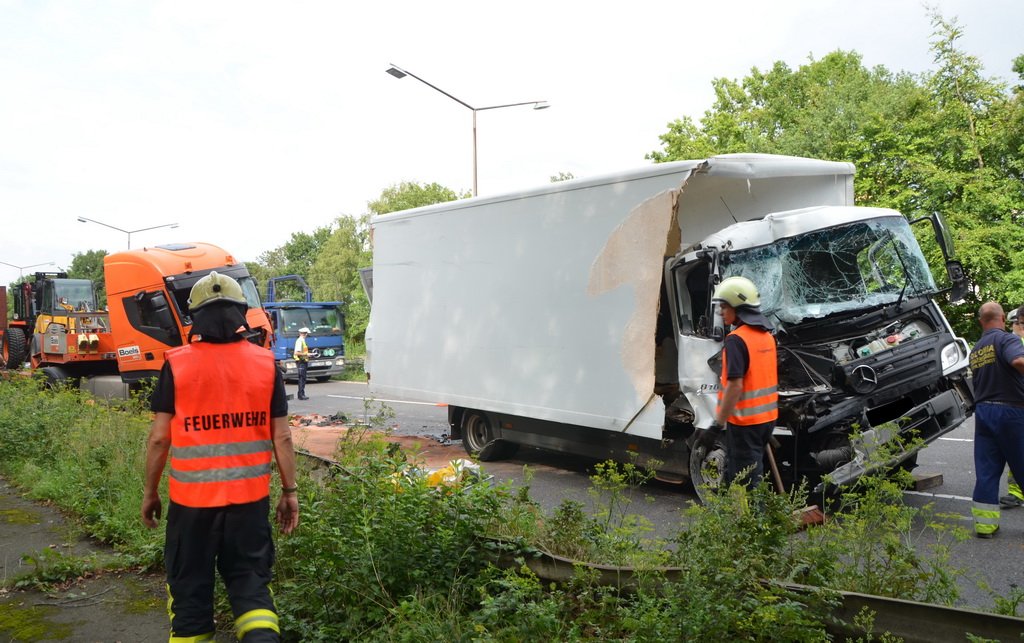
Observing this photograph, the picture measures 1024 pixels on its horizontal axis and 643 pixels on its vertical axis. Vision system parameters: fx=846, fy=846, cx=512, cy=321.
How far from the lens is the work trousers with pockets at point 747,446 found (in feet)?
19.0

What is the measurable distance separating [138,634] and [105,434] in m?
4.97

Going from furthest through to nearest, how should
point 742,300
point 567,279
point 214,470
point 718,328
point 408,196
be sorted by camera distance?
1. point 408,196
2. point 567,279
3. point 718,328
4. point 742,300
5. point 214,470

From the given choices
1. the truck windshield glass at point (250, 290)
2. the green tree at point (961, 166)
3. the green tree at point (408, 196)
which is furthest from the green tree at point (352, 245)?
the truck windshield glass at point (250, 290)

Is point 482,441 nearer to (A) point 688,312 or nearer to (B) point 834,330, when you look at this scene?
(A) point 688,312

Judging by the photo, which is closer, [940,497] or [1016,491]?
[1016,491]

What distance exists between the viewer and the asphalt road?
5.33 metres

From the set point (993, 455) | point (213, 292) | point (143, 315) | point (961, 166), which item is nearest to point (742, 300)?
point (993, 455)

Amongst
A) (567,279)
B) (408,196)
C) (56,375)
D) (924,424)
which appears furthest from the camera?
(408,196)

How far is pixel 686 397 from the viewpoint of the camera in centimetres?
726

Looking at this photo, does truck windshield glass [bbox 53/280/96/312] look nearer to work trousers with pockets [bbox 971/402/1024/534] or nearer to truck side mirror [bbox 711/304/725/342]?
truck side mirror [bbox 711/304/725/342]

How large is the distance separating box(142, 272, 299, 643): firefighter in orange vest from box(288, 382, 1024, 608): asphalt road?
215 cm

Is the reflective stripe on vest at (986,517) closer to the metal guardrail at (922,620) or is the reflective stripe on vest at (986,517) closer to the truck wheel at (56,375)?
the metal guardrail at (922,620)

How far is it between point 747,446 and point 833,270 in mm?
2142

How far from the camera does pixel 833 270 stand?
712 cm
